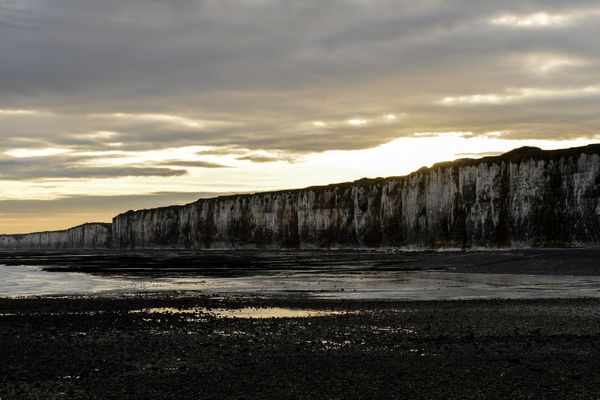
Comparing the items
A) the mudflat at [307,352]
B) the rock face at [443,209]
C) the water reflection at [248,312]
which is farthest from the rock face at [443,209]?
the water reflection at [248,312]

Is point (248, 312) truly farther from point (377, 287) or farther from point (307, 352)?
point (377, 287)

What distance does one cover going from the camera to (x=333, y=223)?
140m

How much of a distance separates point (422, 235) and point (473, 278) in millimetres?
72744

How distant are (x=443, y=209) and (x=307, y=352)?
93316mm

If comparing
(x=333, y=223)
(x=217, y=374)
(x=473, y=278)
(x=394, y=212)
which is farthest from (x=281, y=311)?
(x=333, y=223)

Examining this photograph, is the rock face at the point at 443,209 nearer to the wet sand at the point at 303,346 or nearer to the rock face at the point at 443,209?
the rock face at the point at 443,209

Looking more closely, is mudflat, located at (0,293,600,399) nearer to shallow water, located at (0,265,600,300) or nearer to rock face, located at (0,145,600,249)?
shallow water, located at (0,265,600,300)

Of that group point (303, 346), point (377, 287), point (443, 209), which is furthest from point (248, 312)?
point (443, 209)

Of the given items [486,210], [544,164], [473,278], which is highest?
[544,164]

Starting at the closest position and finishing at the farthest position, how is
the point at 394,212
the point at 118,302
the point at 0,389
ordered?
the point at 0,389 → the point at 118,302 → the point at 394,212

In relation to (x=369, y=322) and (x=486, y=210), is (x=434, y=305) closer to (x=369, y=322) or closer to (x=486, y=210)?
(x=369, y=322)

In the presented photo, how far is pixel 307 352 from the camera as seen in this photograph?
13.9 m

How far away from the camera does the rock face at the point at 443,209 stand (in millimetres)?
81750

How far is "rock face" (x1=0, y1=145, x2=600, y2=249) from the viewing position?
81.8 meters
